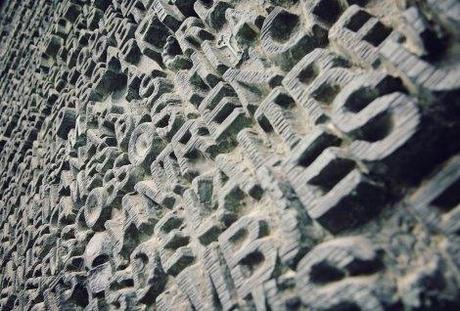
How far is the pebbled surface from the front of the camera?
90cm

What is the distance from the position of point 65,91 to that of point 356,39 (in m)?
1.95

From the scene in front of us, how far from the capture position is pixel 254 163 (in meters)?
1.23

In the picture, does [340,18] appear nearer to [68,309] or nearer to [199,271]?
[199,271]

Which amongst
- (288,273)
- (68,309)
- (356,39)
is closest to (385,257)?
(288,273)

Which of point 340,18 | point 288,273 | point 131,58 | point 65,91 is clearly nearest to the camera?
point 288,273

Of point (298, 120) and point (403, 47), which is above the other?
point (403, 47)

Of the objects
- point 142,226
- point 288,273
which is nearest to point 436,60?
point 288,273

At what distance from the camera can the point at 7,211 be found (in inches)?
115

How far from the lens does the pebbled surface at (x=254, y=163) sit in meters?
0.90

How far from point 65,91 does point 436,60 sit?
218cm

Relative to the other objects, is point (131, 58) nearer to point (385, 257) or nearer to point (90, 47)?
point (90, 47)

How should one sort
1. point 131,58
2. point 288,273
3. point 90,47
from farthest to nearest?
point 90,47 < point 131,58 < point 288,273

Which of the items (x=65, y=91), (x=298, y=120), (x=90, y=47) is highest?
(x=298, y=120)

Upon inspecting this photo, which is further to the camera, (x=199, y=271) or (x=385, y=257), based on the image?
(x=199, y=271)
